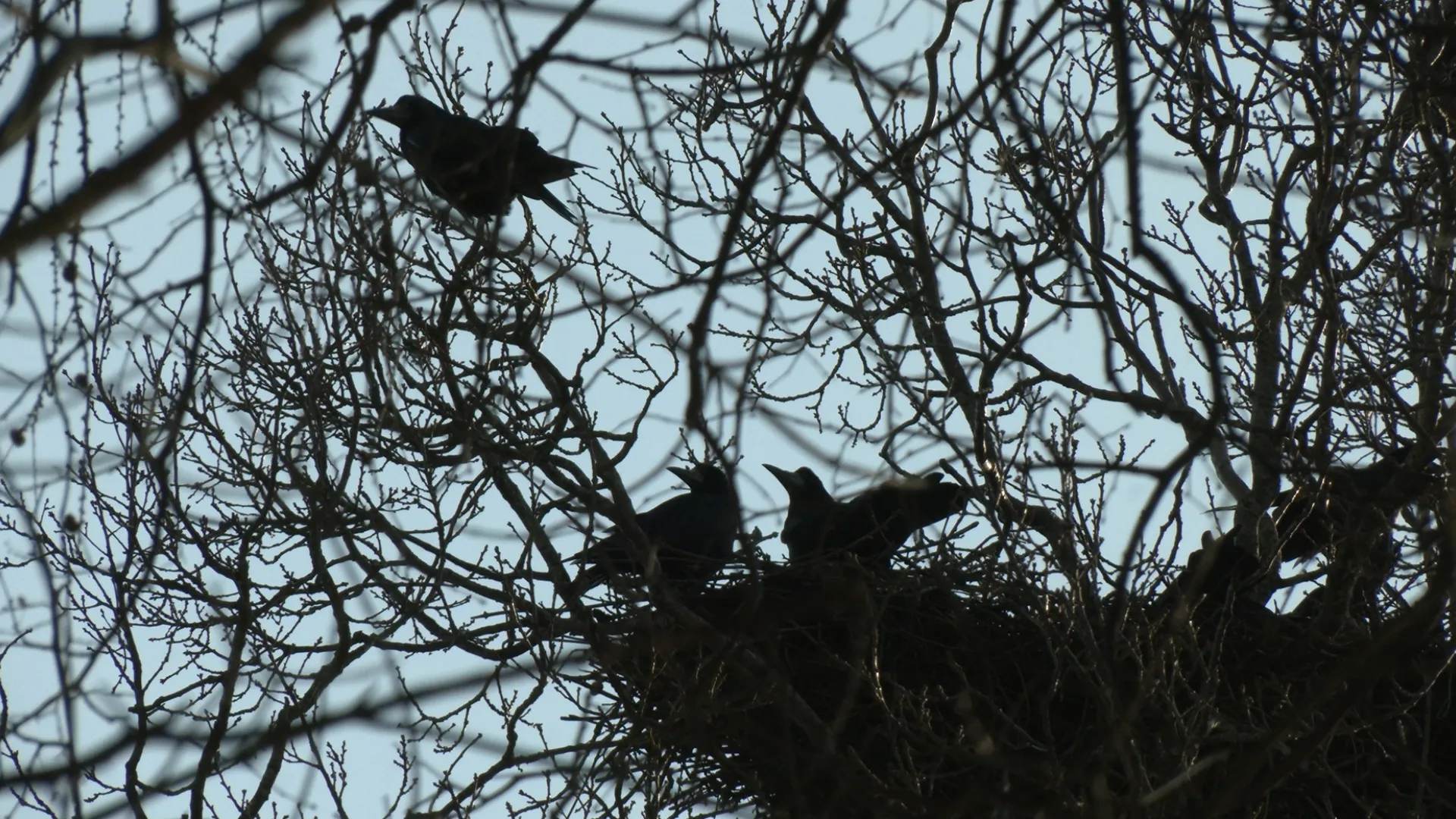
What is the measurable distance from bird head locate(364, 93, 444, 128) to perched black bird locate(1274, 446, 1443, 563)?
4541mm

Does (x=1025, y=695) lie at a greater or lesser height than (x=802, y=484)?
lesser

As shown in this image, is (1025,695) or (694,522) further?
(694,522)

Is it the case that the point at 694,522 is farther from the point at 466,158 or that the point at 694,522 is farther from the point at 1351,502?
the point at 1351,502

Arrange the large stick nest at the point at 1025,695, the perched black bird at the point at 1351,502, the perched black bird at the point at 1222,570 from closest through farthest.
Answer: the perched black bird at the point at 1351,502 → the large stick nest at the point at 1025,695 → the perched black bird at the point at 1222,570

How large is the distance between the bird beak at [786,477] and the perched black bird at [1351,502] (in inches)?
Result: 105

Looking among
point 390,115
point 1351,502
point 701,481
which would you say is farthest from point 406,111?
point 1351,502

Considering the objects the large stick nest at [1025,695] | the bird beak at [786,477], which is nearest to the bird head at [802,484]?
the bird beak at [786,477]

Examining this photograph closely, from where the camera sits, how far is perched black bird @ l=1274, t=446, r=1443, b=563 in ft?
11.6

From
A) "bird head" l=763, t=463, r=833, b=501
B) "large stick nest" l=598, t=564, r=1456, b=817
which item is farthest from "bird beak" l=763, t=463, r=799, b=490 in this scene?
"large stick nest" l=598, t=564, r=1456, b=817

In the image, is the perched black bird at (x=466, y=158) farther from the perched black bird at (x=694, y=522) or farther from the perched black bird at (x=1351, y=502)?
the perched black bird at (x=1351, y=502)

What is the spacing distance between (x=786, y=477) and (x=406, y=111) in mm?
2966

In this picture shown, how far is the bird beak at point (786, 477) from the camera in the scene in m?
9.38

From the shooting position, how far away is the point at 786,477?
954 cm

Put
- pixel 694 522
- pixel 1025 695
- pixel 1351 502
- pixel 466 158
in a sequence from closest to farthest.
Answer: pixel 1351 502 < pixel 1025 695 < pixel 466 158 < pixel 694 522
